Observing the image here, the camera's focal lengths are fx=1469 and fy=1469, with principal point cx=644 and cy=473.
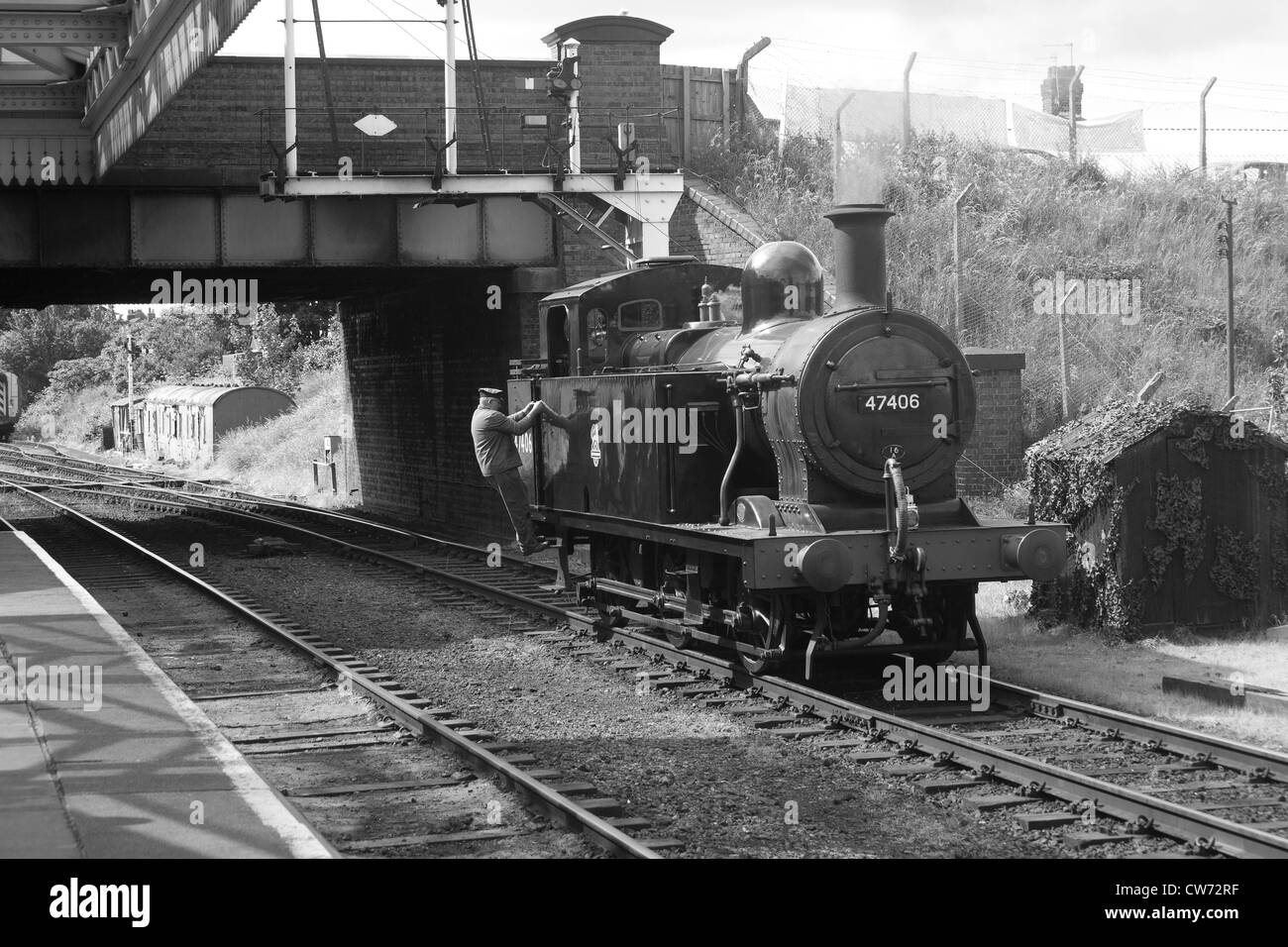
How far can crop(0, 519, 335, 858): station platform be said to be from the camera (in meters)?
5.72

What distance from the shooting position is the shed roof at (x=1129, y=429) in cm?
1088

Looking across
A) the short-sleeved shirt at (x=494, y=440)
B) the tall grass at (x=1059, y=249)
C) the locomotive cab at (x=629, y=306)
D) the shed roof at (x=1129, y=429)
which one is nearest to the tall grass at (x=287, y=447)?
the tall grass at (x=1059, y=249)

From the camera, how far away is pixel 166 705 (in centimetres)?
841

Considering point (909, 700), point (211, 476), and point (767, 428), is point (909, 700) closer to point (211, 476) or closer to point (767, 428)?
point (767, 428)

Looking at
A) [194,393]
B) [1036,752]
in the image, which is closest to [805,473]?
[1036,752]

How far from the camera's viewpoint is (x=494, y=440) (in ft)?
42.5

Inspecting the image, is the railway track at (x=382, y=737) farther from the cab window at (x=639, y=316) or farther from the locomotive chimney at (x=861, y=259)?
the locomotive chimney at (x=861, y=259)

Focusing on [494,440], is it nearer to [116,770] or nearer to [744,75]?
[116,770]

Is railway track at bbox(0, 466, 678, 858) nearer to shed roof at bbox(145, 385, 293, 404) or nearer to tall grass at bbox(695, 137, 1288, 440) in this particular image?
tall grass at bbox(695, 137, 1288, 440)

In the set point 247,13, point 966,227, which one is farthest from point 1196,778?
point 966,227

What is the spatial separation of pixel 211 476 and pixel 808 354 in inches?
1295

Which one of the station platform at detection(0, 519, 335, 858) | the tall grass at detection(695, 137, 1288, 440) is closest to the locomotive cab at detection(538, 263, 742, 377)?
the station platform at detection(0, 519, 335, 858)

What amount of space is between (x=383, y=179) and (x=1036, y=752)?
486 inches

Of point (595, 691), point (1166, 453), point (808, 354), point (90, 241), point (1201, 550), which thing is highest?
point (90, 241)
